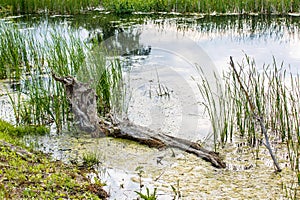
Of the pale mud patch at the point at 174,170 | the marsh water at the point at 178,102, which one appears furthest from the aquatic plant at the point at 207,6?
the pale mud patch at the point at 174,170

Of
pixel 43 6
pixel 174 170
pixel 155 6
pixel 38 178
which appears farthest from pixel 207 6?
pixel 38 178

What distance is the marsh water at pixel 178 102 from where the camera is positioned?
3791 mm

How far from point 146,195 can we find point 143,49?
5.88m

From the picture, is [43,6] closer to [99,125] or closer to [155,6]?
[155,6]

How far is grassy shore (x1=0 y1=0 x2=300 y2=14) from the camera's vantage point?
41.7 feet

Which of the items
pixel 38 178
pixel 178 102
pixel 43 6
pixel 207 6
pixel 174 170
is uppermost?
pixel 43 6

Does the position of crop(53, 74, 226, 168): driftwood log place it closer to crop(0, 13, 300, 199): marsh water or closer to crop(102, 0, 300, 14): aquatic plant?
crop(0, 13, 300, 199): marsh water

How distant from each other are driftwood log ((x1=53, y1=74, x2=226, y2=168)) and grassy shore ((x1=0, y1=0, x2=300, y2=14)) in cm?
889

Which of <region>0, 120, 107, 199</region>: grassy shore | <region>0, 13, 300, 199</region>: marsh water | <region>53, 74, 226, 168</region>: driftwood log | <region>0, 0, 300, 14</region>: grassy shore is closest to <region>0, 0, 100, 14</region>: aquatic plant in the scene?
<region>0, 0, 300, 14</region>: grassy shore

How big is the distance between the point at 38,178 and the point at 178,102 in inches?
114

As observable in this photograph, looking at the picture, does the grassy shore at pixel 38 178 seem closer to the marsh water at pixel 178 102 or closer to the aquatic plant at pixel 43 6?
the marsh water at pixel 178 102

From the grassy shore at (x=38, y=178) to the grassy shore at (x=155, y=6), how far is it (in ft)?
32.5

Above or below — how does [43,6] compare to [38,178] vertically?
above

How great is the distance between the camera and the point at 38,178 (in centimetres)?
349
